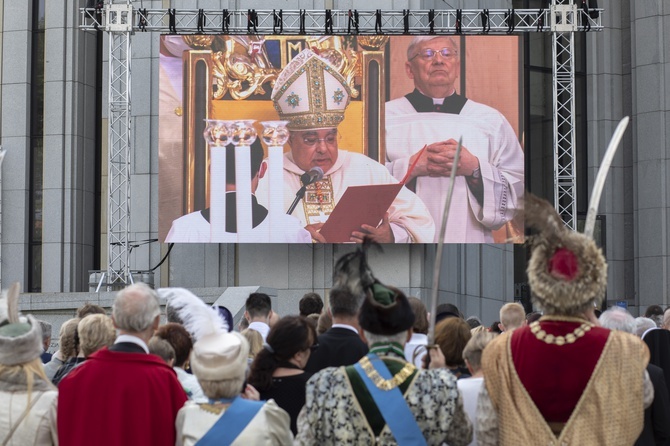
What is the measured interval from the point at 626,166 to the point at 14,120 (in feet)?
46.0

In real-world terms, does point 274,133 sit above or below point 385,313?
above

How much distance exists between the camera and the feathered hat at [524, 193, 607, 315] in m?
5.34

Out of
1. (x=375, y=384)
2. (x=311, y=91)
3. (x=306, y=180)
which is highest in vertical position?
(x=311, y=91)

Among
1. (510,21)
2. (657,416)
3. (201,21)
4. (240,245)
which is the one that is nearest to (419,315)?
(657,416)

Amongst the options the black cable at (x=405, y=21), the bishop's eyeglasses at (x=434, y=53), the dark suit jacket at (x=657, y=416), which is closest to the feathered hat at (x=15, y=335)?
the dark suit jacket at (x=657, y=416)

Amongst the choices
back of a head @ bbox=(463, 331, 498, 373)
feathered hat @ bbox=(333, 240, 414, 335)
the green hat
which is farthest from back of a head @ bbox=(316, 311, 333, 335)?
the green hat

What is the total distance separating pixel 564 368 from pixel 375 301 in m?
0.87

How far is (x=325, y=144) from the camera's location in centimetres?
2000

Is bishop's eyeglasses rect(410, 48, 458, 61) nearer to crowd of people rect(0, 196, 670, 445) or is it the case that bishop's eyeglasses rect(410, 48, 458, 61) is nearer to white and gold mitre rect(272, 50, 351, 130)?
white and gold mitre rect(272, 50, 351, 130)

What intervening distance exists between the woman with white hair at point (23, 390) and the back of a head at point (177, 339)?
1.15 metres

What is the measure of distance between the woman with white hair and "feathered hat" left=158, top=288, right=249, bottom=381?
0.80 meters

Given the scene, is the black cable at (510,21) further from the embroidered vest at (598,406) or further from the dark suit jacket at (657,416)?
the embroidered vest at (598,406)

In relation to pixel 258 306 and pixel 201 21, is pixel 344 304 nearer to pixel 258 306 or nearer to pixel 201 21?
pixel 258 306

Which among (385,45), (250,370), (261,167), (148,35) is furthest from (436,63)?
(250,370)
